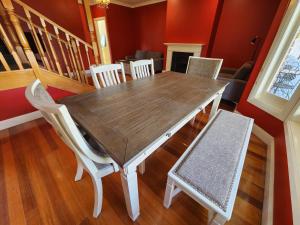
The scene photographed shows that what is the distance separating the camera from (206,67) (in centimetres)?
201

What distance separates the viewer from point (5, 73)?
64.2 inches

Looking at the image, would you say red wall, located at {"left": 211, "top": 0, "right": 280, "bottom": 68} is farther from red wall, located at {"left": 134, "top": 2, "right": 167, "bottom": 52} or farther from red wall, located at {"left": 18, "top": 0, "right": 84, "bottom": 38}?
red wall, located at {"left": 18, "top": 0, "right": 84, "bottom": 38}

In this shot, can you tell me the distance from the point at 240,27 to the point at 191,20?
127cm

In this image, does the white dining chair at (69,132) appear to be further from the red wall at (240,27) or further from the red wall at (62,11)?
the red wall at (240,27)

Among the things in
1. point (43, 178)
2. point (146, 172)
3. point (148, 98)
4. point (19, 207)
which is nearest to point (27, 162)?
point (43, 178)

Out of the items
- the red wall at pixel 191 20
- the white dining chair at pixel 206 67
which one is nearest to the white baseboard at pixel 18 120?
the white dining chair at pixel 206 67

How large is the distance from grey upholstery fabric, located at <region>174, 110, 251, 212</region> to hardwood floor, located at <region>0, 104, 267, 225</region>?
51 cm

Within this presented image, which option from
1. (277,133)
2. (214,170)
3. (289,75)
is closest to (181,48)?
(289,75)

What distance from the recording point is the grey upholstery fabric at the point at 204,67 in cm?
189

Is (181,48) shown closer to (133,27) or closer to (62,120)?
(133,27)

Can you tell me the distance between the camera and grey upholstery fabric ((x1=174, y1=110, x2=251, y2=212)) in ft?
2.36

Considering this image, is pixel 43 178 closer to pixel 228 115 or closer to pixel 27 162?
pixel 27 162

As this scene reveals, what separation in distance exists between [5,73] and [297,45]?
3.64 metres

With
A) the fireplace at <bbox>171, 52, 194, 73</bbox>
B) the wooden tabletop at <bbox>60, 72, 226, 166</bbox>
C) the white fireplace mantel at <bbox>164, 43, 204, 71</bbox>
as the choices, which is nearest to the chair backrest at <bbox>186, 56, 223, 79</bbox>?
the wooden tabletop at <bbox>60, 72, 226, 166</bbox>
